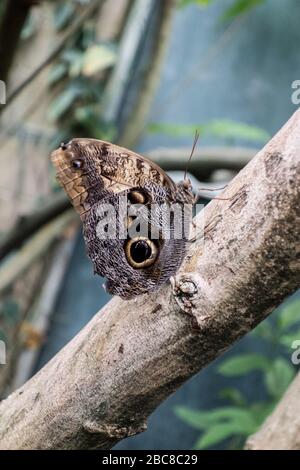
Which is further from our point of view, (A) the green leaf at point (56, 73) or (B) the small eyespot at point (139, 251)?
(A) the green leaf at point (56, 73)

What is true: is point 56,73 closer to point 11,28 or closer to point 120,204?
point 11,28

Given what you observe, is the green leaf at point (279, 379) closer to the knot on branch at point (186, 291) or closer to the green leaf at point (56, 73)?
the knot on branch at point (186, 291)

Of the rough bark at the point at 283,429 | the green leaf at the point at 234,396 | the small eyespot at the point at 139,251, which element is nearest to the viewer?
the small eyespot at the point at 139,251

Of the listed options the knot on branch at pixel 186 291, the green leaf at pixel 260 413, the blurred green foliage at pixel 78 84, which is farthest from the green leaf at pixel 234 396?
the knot on branch at pixel 186 291

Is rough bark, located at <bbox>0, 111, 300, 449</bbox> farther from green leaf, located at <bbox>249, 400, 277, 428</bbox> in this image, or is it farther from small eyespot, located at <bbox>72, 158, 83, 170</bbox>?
green leaf, located at <bbox>249, 400, 277, 428</bbox>

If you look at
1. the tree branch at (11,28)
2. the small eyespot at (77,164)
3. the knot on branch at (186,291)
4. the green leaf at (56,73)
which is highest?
the tree branch at (11,28)
